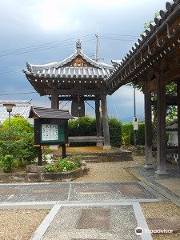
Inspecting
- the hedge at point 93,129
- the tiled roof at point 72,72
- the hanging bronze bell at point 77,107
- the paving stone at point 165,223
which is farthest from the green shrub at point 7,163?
the hedge at point 93,129

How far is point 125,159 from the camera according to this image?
2089 cm

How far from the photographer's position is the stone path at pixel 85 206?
6816mm

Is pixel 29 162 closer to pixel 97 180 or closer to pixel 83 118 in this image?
pixel 97 180

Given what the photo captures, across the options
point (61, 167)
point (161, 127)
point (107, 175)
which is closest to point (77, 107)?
point (107, 175)

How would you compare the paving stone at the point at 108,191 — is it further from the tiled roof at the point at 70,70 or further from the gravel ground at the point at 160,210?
the tiled roof at the point at 70,70

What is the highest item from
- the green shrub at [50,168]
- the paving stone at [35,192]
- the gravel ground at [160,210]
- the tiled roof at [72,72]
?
the tiled roof at [72,72]

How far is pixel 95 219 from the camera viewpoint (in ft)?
25.5

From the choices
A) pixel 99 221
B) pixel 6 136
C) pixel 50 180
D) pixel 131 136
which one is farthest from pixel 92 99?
pixel 99 221

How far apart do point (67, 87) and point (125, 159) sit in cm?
555

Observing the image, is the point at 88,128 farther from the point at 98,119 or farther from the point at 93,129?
the point at 98,119

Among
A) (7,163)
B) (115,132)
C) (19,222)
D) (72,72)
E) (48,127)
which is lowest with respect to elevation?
(19,222)

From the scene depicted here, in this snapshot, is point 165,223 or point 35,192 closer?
point 165,223

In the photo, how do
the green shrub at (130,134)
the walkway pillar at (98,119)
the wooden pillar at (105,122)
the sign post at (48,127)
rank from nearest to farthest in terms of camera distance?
the sign post at (48,127) < the wooden pillar at (105,122) < the walkway pillar at (98,119) < the green shrub at (130,134)

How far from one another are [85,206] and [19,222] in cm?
172
